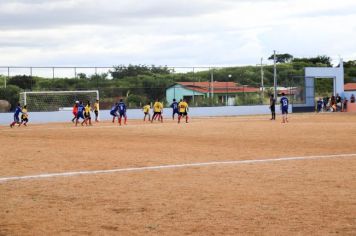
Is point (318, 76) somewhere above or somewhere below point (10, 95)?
above

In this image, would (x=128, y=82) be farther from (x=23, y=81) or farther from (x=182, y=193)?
(x=182, y=193)

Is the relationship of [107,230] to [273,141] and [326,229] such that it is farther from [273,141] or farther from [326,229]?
[273,141]

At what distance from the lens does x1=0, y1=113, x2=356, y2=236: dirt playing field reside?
8219 millimetres

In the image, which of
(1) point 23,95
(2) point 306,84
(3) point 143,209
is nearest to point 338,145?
(3) point 143,209

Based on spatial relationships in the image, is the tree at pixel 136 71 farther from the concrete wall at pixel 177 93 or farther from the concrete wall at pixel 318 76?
the concrete wall at pixel 318 76

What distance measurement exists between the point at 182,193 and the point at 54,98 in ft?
147

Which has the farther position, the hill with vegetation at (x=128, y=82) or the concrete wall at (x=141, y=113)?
the hill with vegetation at (x=128, y=82)

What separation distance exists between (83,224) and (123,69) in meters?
61.8

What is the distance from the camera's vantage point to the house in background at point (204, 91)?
199 ft

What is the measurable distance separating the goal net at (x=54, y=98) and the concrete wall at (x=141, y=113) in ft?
5.45

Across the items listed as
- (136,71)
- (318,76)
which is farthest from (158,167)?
Answer: (136,71)

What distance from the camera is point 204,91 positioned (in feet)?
204

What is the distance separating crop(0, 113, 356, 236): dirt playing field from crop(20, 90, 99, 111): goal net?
32.6m

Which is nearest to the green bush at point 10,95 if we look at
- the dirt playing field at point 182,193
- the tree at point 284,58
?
the dirt playing field at point 182,193
